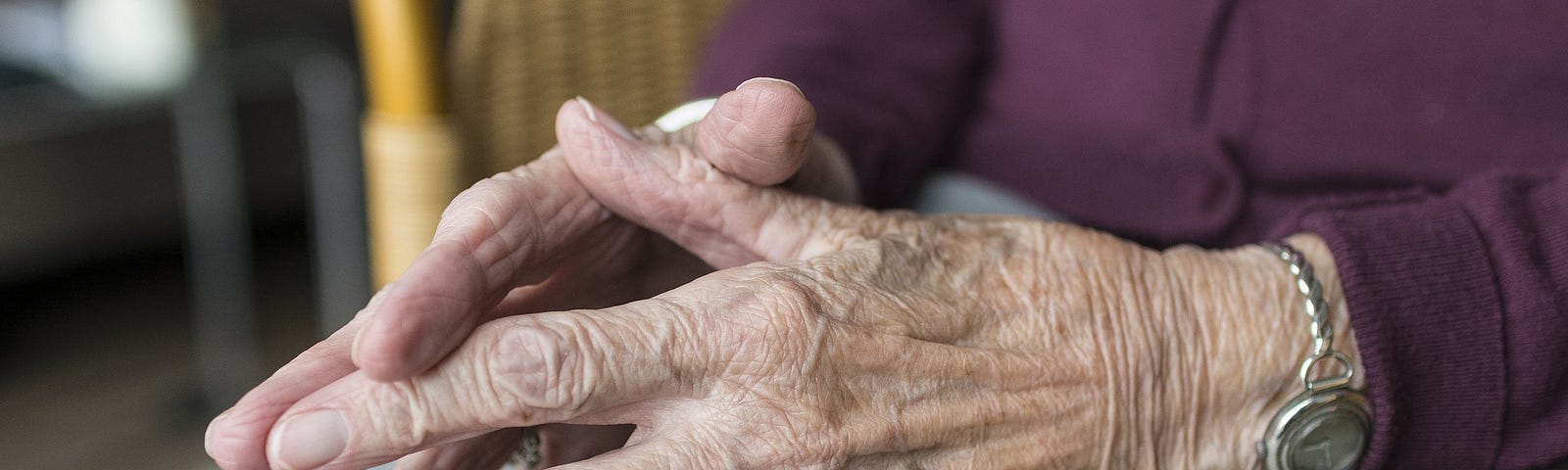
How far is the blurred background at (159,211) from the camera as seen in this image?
1.93 meters

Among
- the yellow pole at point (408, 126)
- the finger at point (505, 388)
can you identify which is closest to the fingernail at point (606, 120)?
the finger at point (505, 388)

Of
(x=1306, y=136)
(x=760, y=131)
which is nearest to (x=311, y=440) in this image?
(x=760, y=131)

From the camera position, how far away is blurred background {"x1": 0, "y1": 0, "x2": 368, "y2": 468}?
6.34 feet

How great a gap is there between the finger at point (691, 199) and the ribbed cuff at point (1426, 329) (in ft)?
0.83

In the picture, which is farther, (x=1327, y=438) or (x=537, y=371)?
(x=1327, y=438)

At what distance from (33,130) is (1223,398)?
2.22 meters

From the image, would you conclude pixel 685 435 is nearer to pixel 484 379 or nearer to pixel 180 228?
pixel 484 379

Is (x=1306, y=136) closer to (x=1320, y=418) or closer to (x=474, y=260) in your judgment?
(x=1320, y=418)

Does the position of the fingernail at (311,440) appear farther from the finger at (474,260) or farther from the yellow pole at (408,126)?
the yellow pole at (408,126)

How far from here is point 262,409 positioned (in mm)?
464

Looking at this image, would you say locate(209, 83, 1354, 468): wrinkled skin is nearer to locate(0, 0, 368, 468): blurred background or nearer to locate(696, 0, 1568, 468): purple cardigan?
locate(696, 0, 1568, 468): purple cardigan

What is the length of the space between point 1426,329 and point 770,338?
33 cm

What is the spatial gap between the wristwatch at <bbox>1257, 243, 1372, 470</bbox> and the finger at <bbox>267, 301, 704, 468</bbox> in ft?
1.03

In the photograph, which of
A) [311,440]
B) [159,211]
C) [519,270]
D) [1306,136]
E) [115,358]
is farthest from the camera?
[159,211]
